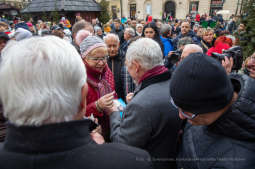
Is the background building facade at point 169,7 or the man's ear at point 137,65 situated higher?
the background building facade at point 169,7

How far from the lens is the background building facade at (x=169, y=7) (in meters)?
26.2

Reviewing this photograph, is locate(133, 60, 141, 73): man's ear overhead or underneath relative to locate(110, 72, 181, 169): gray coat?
overhead

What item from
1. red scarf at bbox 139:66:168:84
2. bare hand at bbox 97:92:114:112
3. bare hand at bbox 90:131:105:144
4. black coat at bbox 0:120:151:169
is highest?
red scarf at bbox 139:66:168:84

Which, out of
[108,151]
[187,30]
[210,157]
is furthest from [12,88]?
[187,30]

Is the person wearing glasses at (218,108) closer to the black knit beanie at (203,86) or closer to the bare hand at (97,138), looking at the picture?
the black knit beanie at (203,86)

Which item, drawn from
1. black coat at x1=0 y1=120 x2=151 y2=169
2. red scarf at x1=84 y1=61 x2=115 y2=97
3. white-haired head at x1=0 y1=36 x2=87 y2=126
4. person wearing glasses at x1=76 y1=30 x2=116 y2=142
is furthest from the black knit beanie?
red scarf at x1=84 y1=61 x2=115 y2=97

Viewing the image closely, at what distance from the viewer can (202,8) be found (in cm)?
2688

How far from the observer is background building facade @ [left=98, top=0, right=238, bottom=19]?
2625 centimetres

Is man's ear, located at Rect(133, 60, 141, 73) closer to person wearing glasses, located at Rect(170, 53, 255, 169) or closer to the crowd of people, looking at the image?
the crowd of people

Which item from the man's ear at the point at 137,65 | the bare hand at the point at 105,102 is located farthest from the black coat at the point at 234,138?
the bare hand at the point at 105,102

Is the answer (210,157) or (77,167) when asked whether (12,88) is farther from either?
(210,157)

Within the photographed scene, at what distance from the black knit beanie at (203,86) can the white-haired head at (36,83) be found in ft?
2.00

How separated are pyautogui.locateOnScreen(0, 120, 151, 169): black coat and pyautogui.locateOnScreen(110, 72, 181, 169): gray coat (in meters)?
0.61

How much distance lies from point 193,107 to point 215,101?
0.39 feet
